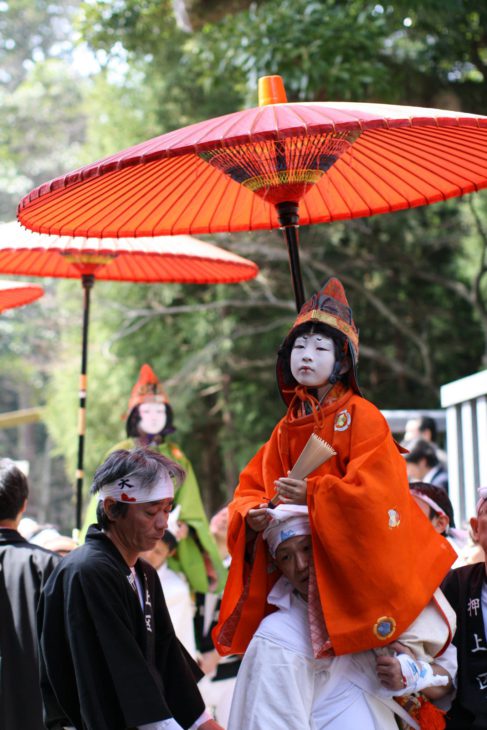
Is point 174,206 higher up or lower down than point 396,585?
higher up

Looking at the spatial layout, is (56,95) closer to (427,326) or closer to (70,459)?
(70,459)

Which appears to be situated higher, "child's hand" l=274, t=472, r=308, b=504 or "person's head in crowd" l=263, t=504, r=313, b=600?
"child's hand" l=274, t=472, r=308, b=504

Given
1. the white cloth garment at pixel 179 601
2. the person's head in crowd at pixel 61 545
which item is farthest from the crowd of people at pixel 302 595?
the white cloth garment at pixel 179 601

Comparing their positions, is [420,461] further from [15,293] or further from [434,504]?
[15,293]

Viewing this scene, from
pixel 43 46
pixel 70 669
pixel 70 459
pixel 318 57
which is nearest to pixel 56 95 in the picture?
pixel 43 46

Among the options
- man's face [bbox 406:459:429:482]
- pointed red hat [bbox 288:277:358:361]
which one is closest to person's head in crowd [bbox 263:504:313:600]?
pointed red hat [bbox 288:277:358:361]

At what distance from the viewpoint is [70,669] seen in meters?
3.06

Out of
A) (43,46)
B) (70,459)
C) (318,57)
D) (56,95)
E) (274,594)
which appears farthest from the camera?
(43,46)

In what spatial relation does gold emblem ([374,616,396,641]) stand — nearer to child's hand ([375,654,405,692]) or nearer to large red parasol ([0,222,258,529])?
child's hand ([375,654,405,692])

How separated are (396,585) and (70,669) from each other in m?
1.02

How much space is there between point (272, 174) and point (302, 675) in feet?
5.60

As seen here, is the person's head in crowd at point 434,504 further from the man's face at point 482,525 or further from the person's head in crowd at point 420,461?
the person's head in crowd at point 420,461

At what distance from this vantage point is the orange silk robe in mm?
2984

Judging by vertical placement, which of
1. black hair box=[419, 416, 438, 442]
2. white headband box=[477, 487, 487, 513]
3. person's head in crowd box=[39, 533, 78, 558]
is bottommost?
person's head in crowd box=[39, 533, 78, 558]
